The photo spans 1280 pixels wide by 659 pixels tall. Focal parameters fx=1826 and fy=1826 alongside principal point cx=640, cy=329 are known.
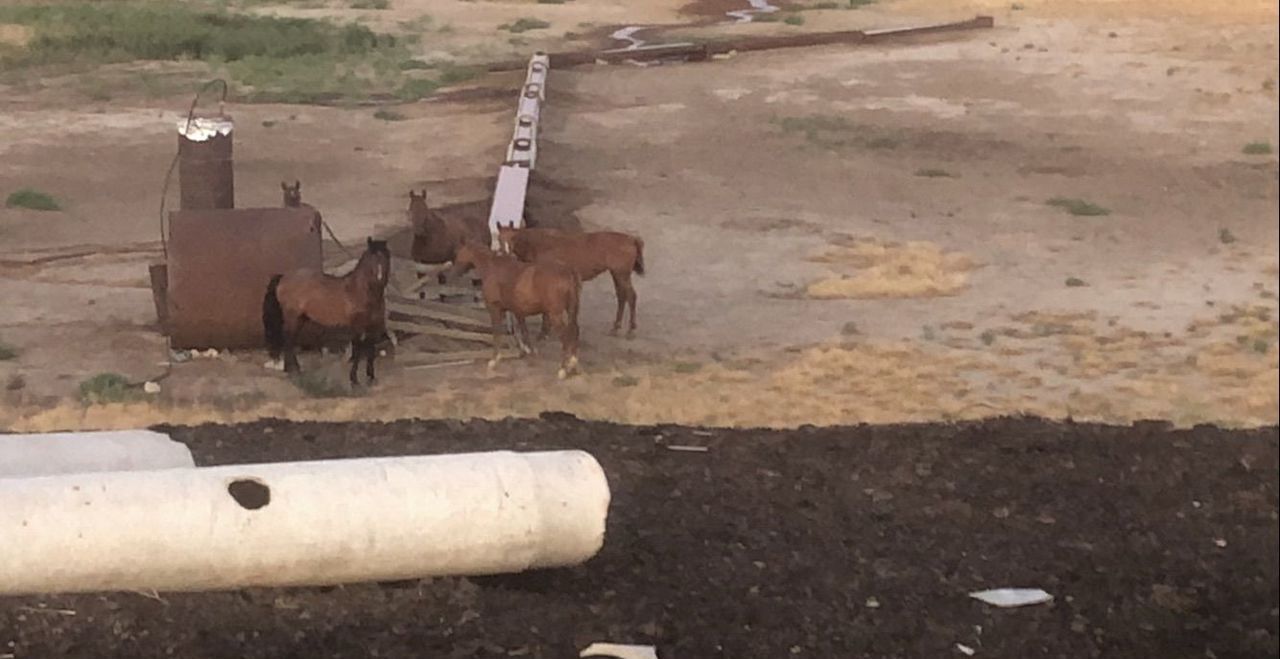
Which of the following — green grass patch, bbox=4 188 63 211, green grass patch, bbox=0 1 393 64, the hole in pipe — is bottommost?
green grass patch, bbox=4 188 63 211

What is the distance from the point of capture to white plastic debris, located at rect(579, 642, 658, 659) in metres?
3.53

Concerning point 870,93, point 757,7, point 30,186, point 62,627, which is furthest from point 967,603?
point 870,93

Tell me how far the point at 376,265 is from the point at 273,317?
15.4 inches

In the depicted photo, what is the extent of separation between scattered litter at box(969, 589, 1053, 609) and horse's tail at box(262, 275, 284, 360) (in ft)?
9.93

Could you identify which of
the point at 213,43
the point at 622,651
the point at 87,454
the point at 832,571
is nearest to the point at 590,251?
the point at 213,43

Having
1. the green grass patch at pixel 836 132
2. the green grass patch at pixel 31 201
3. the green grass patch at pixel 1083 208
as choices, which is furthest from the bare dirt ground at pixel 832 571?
the green grass patch at pixel 836 132

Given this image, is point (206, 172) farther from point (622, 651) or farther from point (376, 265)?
point (622, 651)

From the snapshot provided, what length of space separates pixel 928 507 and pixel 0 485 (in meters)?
2.11

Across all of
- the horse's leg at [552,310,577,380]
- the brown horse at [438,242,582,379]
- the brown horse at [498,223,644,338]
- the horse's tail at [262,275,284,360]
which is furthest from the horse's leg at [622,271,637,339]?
the horse's tail at [262,275,284,360]

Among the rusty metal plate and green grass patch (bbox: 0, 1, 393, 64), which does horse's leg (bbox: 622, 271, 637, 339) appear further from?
green grass patch (bbox: 0, 1, 393, 64)

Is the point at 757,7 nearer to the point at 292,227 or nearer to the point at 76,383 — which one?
the point at 292,227

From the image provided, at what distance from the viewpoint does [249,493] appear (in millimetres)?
3703

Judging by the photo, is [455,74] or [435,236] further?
[455,74]

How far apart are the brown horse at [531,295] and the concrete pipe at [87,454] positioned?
79.5 inches
